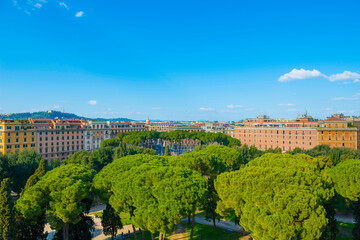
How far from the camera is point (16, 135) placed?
8044 cm

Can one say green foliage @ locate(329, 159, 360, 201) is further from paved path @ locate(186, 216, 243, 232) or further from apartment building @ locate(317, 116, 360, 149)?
apartment building @ locate(317, 116, 360, 149)

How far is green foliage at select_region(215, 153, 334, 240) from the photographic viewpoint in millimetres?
20938

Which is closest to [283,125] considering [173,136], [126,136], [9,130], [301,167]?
[173,136]

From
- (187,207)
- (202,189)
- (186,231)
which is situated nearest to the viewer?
(187,207)

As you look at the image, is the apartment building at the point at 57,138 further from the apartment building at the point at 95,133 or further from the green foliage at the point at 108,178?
the green foliage at the point at 108,178

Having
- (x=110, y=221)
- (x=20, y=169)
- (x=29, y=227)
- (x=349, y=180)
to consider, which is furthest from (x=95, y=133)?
(x=349, y=180)

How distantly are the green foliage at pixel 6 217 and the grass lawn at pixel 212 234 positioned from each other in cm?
2128

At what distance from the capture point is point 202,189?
26547 mm

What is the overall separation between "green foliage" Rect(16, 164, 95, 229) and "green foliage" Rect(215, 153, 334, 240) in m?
16.7

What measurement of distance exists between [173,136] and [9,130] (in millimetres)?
67179

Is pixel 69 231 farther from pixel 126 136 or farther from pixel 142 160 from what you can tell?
pixel 126 136

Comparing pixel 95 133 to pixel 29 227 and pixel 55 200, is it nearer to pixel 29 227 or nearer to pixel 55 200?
pixel 29 227

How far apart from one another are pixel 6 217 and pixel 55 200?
458cm

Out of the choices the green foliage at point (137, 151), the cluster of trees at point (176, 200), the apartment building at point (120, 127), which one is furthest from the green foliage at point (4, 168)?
the apartment building at point (120, 127)
